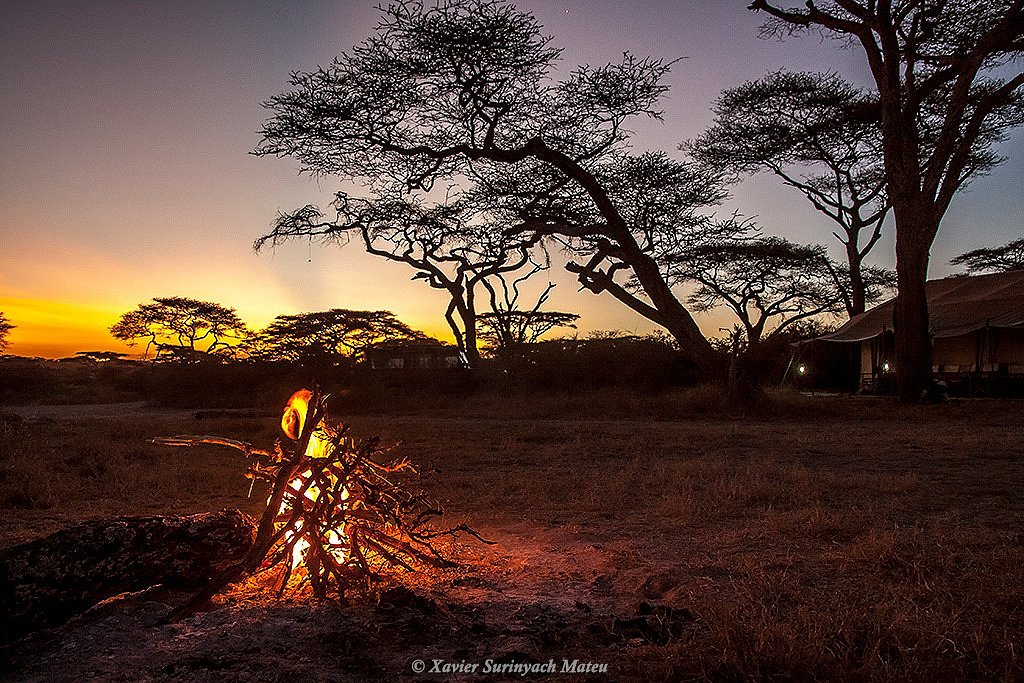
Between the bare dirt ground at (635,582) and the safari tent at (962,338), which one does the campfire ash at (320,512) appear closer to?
the bare dirt ground at (635,582)

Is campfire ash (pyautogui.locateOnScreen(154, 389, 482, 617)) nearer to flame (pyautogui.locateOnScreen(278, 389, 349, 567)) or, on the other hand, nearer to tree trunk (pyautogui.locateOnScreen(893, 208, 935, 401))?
flame (pyautogui.locateOnScreen(278, 389, 349, 567))

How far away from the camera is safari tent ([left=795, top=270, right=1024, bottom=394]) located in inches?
685

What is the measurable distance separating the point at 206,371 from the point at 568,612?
20206 mm

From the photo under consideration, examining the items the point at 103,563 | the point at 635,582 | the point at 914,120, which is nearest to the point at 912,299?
the point at 914,120

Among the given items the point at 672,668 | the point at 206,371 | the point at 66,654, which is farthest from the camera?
the point at 206,371

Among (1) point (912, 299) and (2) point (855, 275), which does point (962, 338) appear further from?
(1) point (912, 299)

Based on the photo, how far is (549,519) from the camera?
4344mm

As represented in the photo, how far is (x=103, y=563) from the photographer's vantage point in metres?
2.57

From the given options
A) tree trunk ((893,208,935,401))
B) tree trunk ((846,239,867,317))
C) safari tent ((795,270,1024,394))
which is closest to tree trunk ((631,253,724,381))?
tree trunk ((893,208,935,401))

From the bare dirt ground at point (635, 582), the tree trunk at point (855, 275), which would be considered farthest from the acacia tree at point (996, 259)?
the bare dirt ground at point (635, 582)

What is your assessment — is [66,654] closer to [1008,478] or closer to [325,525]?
[325,525]

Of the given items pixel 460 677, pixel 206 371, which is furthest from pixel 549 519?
pixel 206 371

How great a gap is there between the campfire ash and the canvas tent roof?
17.7m

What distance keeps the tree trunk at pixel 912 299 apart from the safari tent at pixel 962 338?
3.54 meters
